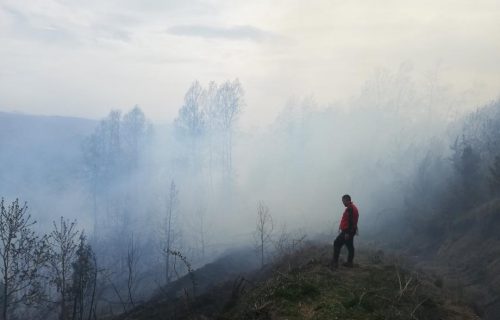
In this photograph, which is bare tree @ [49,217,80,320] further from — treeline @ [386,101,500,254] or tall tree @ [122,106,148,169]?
tall tree @ [122,106,148,169]

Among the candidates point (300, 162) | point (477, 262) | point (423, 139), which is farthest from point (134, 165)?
point (477, 262)

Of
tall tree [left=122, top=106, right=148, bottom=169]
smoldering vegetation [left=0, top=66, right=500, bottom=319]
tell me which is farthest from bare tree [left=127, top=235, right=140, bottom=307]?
tall tree [left=122, top=106, right=148, bottom=169]

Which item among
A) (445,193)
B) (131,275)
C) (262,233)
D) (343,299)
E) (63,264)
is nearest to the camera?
(343,299)

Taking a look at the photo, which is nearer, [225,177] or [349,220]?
[349,220]

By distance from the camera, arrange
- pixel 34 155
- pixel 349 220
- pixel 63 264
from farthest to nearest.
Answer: pixel 34 155, pixel 63 264, pixel 349 220

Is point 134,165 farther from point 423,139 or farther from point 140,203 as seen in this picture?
point 423,139

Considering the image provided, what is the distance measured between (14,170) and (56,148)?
47.8ft

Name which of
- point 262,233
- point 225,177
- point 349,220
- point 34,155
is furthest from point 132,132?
point 349,220

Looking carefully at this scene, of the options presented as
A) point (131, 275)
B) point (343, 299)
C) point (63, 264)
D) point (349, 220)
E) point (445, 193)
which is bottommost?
point (131, 275)

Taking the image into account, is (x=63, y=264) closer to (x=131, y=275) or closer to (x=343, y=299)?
(x=131, y=275)

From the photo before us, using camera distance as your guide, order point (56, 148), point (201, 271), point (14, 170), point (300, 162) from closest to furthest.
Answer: point (201, 271) → point (300, 162) → point (14, 170) → point (56, 148)

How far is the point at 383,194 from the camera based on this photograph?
156 ft

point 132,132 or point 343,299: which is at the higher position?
point 132,132

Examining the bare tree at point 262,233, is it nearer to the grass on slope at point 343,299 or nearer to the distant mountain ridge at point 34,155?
the grass on slope at point 343,299
